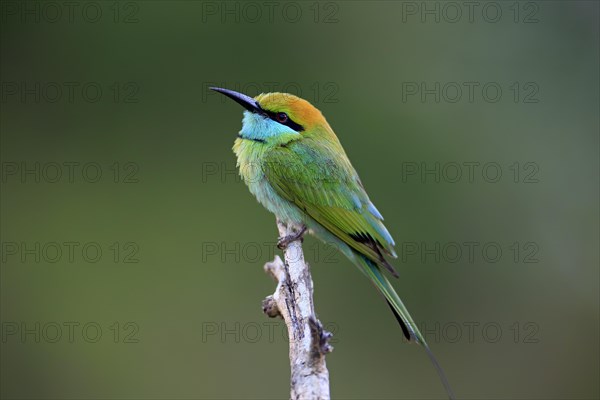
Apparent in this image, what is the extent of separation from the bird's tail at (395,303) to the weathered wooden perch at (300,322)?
1.05 ft

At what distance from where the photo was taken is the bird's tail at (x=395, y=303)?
9.47 feet

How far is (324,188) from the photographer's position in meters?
3.47

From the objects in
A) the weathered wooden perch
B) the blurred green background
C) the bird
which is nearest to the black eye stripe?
the bird

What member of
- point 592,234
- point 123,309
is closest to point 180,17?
point 123,309

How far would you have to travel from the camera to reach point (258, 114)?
3.57 m

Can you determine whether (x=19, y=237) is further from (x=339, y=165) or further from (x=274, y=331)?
(x=339, y=165)

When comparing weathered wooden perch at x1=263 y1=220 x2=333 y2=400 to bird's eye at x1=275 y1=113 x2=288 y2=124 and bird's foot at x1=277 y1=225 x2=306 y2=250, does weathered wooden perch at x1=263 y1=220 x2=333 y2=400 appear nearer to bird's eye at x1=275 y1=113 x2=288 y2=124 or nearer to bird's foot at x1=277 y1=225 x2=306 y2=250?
bird's foot at x1=277 y1=225 x2=306 y2=250

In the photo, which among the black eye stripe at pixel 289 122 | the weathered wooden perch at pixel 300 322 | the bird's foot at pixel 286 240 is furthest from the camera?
the black eye stripe at pixel 289 122

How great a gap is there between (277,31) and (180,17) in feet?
2.56

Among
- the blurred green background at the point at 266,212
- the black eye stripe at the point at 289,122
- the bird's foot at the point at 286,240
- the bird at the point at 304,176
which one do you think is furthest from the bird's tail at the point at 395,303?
the blurred green background at the point at 266,212

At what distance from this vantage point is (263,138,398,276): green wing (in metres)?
3.38

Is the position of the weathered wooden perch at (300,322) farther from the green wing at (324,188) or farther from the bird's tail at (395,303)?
the bird's tail at (395,303)

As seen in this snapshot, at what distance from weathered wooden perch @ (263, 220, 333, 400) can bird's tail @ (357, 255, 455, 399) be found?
32 cm

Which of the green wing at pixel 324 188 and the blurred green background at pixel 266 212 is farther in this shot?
the blurred green background at pixel 266 212
